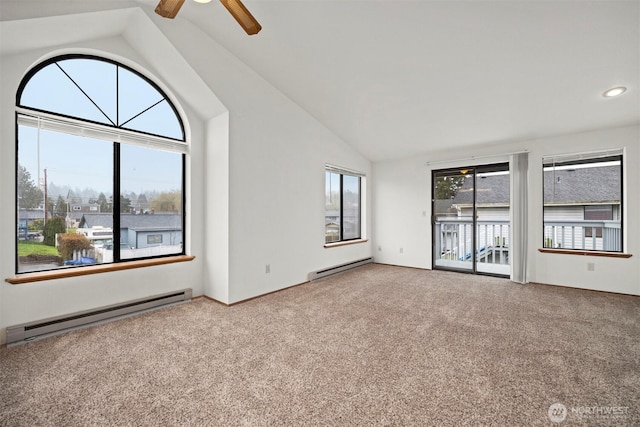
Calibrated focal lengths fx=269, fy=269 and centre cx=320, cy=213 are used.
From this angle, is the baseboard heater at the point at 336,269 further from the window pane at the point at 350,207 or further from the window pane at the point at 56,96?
the window pane at the point at 56,96

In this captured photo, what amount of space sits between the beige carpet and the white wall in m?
0.83

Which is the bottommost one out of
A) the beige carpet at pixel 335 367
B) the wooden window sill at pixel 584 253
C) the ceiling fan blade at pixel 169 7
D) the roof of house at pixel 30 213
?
the beige carpet at pixel 335 367

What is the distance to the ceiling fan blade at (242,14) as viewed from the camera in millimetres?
1770

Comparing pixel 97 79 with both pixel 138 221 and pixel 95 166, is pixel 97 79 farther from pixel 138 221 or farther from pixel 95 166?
pixel 138 221

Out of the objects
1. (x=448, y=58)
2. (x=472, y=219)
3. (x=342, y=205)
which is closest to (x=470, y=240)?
(x=472, y=219)

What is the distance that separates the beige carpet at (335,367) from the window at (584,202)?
49.6 inches

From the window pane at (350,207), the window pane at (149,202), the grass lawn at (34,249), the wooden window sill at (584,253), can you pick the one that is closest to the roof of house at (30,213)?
the grass lawn at (34,249)

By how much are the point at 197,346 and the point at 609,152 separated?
18.6 feet

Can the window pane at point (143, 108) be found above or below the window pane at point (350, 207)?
above

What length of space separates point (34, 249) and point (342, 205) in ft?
13.7

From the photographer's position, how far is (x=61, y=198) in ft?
8.72

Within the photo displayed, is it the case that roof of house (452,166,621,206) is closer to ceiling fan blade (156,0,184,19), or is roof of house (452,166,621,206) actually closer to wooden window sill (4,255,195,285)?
ceiling fan blade (156,0,184,19)

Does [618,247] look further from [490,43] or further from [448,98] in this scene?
[490,43]

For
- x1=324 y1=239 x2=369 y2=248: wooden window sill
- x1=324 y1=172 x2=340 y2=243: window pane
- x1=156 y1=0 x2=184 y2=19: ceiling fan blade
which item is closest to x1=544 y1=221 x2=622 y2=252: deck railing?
x1=324 y1=239 x2=369 y2=248: wooden window sill
